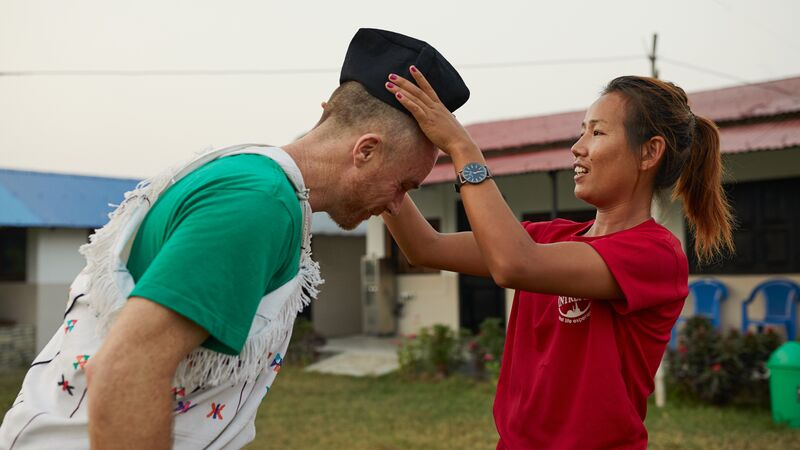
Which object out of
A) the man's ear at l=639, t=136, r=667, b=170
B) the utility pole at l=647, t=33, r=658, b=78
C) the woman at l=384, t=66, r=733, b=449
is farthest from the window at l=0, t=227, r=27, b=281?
the man's ear at l=639, t=136, r=667, b=170

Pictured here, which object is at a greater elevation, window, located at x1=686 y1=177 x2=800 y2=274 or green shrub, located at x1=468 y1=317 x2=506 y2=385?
window, located at x1=686 y1=177 x2=800 y2=274

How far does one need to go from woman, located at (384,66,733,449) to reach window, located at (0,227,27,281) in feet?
49.5

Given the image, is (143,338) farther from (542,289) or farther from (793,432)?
(793,432)

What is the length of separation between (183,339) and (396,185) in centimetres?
72

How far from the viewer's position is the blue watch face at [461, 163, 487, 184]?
1.92 meters

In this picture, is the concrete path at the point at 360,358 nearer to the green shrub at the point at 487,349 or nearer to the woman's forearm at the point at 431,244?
the green shrub at the point at 487,349

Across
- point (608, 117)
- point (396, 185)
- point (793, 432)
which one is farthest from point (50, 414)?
point (793, 432)

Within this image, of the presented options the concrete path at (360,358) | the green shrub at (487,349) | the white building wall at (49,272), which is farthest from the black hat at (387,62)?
the white building wall at (49,272)

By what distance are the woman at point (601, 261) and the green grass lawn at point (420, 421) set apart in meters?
5.27

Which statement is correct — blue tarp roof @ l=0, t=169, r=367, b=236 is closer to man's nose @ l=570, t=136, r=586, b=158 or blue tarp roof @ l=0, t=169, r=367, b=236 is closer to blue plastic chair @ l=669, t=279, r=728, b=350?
blue plastic chair @ l=669, t=279, r=728, b=350

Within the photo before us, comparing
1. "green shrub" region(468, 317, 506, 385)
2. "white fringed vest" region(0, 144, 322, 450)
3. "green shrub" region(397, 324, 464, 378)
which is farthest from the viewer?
"green shrub" region(397, 324, 464, 378)

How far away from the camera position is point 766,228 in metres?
9.83

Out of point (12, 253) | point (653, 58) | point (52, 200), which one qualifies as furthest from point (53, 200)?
point (653, 58)

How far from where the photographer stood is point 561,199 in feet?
39.0
